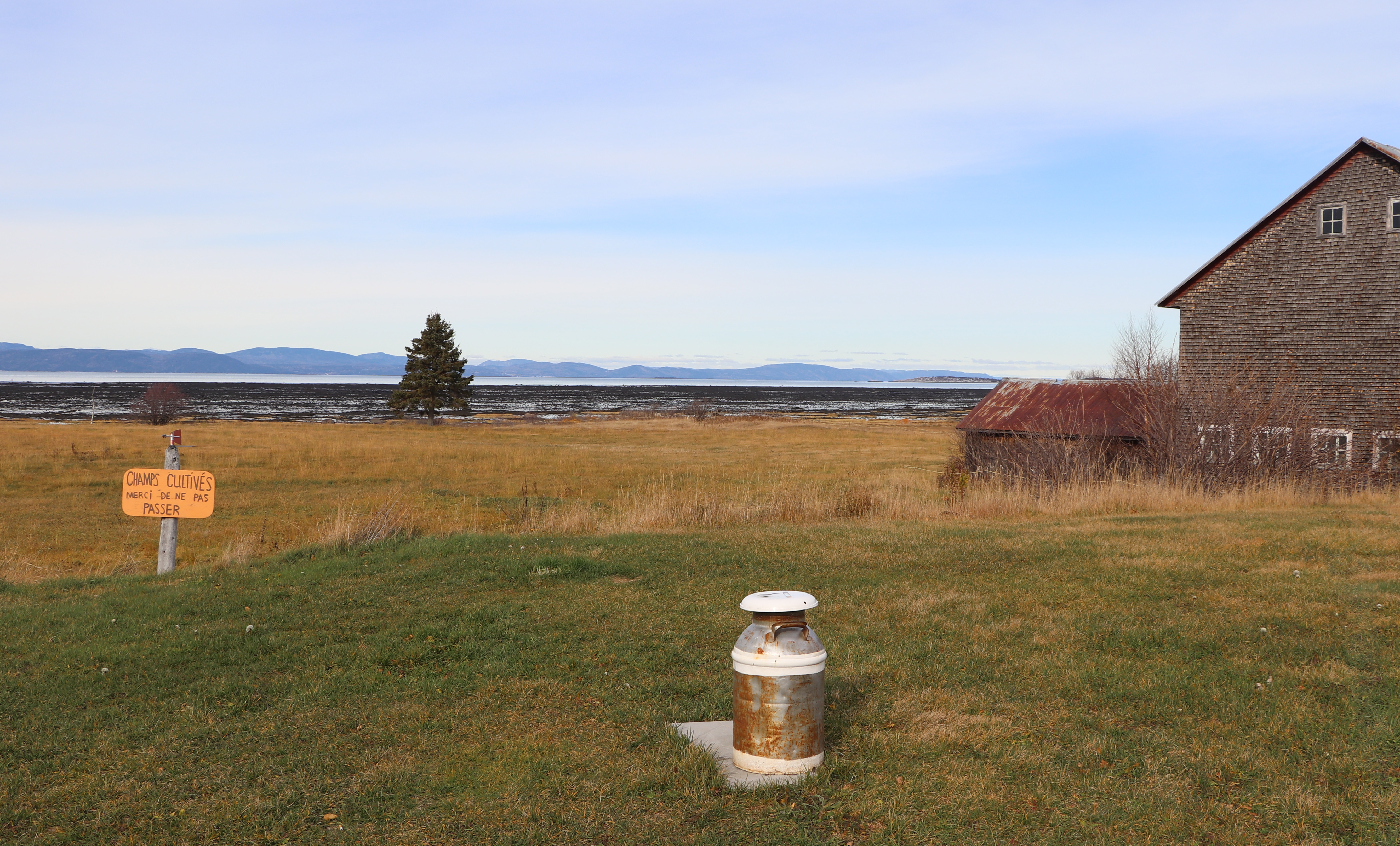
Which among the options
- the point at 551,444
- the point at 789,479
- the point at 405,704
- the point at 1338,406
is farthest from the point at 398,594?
the point at 551,444

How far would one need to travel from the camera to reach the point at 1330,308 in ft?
68.7

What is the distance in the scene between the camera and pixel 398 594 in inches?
350

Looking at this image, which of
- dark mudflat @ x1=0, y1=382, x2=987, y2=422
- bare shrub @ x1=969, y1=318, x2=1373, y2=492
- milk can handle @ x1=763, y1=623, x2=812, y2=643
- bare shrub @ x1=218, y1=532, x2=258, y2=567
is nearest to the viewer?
milk can handle @ x1=763, y1=623, x2=812, y2=643

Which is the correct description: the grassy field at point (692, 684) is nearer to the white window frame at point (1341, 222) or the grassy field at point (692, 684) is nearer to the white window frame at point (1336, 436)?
the white window frame at point (1336, 436)

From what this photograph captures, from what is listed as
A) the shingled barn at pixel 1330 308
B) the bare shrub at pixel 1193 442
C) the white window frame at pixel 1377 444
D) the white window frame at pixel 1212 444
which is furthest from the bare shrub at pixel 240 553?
the white window frame at pixel 1377 444

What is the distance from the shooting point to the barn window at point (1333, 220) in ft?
68.1

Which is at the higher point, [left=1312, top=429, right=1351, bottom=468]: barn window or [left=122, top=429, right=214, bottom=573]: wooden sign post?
[left=1312, top=429, right=1351, bottom=468]: barn window

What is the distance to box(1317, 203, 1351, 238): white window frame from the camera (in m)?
20.6

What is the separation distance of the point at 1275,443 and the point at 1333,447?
9.48 ft

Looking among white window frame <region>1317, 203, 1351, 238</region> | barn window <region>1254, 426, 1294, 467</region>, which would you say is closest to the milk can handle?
barn window <region>1254, 426, 1294, 467</region>

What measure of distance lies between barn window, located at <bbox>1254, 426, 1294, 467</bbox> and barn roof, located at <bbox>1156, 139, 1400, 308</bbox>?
5513 millimetres

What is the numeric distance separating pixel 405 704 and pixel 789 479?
2074 centimetres

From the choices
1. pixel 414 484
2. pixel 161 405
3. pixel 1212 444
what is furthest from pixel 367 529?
pixel 161 405

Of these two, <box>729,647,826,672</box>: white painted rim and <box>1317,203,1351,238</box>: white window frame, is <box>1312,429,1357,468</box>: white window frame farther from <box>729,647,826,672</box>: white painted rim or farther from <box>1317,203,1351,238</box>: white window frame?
<box>729,647,826,672</box>: white painted rim
